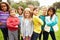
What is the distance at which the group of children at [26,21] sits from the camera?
177cm

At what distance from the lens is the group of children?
177 centimetres

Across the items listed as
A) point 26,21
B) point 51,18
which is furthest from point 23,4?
point 51,18

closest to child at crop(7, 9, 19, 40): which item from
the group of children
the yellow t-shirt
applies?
the group of children

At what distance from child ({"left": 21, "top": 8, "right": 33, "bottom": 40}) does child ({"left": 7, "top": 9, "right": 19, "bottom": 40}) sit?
0.27ft

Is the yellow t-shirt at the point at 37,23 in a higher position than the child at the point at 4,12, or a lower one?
lower

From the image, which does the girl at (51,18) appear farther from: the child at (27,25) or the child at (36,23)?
the child at (27,25)

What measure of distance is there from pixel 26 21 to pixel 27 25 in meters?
0.05

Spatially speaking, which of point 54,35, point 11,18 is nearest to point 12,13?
point 11,18

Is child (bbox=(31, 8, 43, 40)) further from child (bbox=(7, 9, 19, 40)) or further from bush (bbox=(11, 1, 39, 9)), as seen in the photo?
child (bbox=(7, 9, 19, 40))

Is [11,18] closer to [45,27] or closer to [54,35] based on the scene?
[45,27]

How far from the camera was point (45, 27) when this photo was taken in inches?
71.5

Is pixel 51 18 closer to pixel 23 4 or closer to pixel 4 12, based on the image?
pixel 23 4

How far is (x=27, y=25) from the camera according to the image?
1810 mm

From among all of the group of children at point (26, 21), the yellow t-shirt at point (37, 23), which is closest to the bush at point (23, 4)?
the group of children at point (26, 21)
